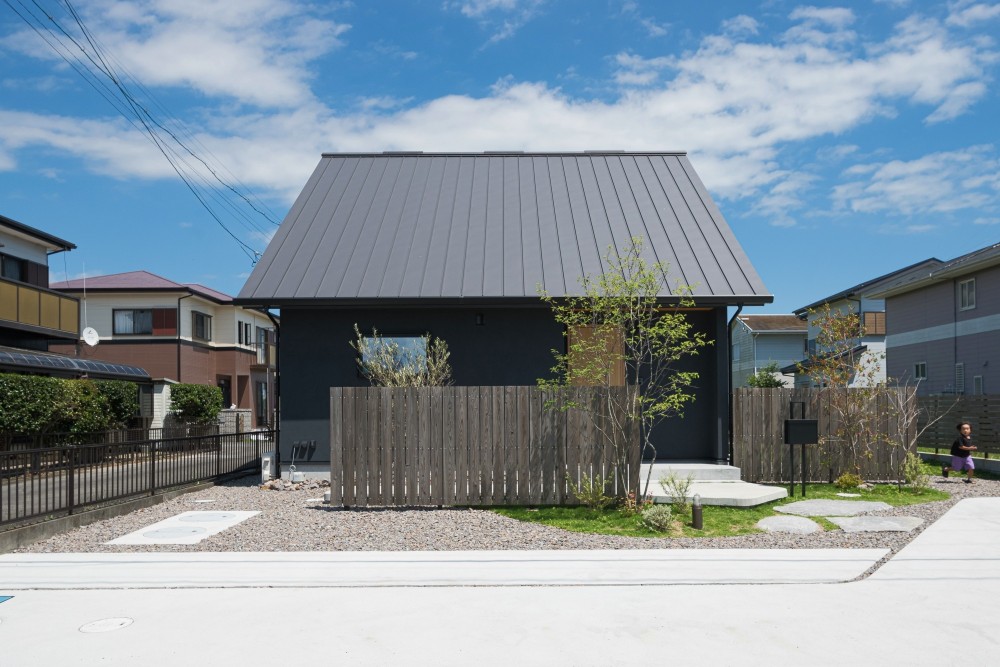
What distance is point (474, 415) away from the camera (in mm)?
11531

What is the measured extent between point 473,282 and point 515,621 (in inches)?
353

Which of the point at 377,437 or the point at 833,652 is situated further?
the point at 377,437

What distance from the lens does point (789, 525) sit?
10258 millimetres

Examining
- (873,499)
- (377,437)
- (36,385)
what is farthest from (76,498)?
(873,499)

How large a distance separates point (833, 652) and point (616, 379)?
9320 millimetres

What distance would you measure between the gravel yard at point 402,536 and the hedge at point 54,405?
25.7 ft

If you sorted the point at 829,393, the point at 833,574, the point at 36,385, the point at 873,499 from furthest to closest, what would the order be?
1. the point at 36,385
2. the point at 829,393
3. the point at 873,499
4. the point at 833,574

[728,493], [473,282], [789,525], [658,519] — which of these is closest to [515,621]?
[658,519]

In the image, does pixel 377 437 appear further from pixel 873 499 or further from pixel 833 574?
pixel 873 499

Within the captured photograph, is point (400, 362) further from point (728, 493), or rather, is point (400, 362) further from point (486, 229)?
point (728, 493)

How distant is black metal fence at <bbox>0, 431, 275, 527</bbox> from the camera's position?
10.1 meters

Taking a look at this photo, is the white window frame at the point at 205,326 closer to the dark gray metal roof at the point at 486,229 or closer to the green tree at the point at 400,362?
the dark gray metal roof at the point at 486,229

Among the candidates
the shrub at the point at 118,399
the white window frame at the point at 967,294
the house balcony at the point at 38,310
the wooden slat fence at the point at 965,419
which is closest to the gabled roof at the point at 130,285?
the house balcony at the point at 38,310

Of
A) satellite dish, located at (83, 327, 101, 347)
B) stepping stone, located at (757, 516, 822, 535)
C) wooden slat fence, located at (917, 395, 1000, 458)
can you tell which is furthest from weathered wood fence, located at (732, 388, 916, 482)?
satellite dish, located at (83, 327, 101, 347)
